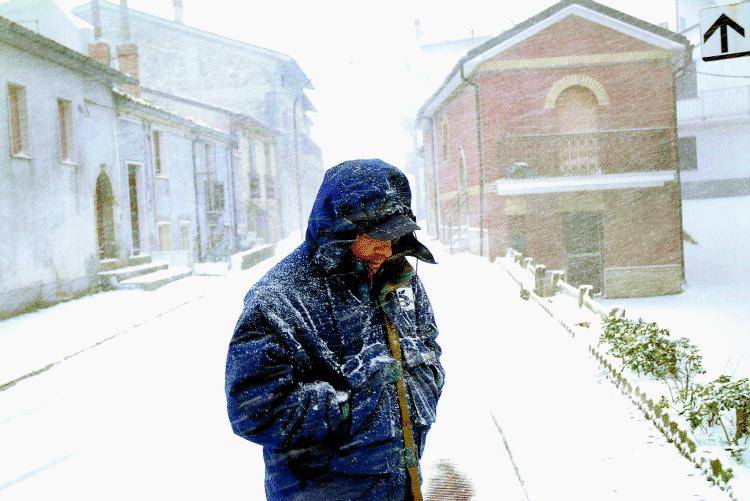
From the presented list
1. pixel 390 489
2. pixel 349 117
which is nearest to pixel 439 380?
pixel 390 489

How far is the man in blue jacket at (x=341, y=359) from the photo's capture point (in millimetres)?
1843

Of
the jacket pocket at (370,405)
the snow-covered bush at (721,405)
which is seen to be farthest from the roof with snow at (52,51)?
the jacket pocket at (370,405)

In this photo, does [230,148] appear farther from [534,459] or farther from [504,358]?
[534,459]

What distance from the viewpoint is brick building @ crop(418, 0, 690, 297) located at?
57.5ft

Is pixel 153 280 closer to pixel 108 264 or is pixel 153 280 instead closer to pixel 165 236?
pixel 108 264

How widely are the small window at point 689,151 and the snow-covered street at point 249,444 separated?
20.2m

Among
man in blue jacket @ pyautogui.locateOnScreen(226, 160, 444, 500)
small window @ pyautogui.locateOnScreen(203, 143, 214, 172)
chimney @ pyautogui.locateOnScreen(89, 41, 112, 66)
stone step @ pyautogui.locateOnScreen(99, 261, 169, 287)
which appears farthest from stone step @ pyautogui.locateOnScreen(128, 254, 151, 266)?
man in blue jacket @ pyautogui.locateOnScreen(226, 160, 444, 500)

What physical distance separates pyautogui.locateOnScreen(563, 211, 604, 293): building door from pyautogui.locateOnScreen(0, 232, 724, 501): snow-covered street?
30.1ft

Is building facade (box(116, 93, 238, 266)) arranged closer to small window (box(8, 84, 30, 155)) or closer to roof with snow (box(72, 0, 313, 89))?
small window (box(8, 84, 30, 155))

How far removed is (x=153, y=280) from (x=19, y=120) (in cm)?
471

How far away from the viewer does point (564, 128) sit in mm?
18016

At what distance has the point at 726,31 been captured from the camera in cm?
490

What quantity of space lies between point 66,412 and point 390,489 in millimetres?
5641

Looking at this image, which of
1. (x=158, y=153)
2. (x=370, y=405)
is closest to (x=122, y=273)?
(x=158, y=153)
